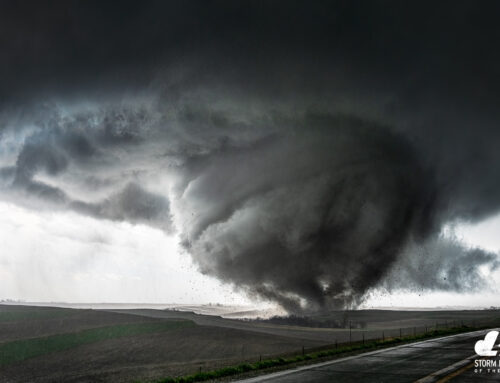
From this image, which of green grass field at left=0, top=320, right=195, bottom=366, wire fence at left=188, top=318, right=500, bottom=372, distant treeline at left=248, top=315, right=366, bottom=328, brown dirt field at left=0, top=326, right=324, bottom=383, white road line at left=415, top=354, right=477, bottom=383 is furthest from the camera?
distant treeline at left=248, top=315, right=366, bottom=328

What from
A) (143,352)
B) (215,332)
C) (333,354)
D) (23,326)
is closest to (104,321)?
(23,326)

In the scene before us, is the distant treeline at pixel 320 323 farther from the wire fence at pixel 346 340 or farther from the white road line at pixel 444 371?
the white road line at pixel 444 371

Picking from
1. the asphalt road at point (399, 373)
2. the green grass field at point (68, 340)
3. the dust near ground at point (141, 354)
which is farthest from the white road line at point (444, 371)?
the green grass field at point (68, 340)

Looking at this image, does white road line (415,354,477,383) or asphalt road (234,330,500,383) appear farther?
asphalt road (234,330,500,383)

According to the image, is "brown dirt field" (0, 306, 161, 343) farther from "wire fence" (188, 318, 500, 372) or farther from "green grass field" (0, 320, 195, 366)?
"wire fence" (188, 318, 500, 372)

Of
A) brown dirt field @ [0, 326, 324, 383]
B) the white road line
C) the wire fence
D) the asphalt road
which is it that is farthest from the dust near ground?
the white road line

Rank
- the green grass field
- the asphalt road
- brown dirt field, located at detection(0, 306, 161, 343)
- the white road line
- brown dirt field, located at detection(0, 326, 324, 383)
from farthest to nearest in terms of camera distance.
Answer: brown dirt field, located at detection(0, 306, 161, 343)
the green grass field
brown dirt field, located at detection(0, 326, 324, 383)
the asphalt road
the white road line
